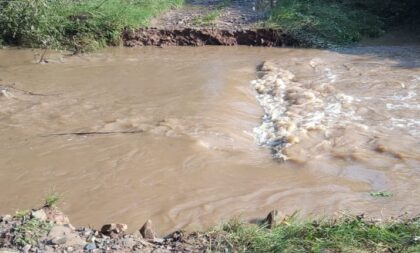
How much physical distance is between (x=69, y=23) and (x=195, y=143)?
598cm

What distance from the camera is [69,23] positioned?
435 inches

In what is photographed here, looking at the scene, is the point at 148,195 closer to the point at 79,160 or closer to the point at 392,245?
the point at 79,160

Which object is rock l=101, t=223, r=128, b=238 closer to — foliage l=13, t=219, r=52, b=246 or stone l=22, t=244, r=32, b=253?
foliage l=13, t=219, r=52, b=246

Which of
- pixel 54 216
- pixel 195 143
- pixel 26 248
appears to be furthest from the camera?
pixel 195 143

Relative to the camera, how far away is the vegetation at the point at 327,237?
11.1 ft

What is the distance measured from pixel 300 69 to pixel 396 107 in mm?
2393

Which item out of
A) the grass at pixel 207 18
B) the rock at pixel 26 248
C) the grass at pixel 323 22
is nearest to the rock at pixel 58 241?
the rock at pixel 26 248

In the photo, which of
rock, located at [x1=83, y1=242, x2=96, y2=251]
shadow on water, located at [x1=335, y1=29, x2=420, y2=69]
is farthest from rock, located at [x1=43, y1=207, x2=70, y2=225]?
shadow on water, located at [x1=335, y1=29, x2=420, y2=69]

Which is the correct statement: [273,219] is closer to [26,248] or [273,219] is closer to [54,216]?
[54,216]

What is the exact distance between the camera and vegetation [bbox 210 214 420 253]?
3.38 metres

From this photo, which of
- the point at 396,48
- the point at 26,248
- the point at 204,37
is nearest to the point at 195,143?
the point at 26,248

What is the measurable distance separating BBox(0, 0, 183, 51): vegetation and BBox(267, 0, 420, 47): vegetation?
301 cm

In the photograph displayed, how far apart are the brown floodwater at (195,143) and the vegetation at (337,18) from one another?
168 centimetres

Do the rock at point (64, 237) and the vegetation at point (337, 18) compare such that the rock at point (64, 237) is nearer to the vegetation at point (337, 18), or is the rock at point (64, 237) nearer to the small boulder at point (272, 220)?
the small boulder at point (272, 220)
